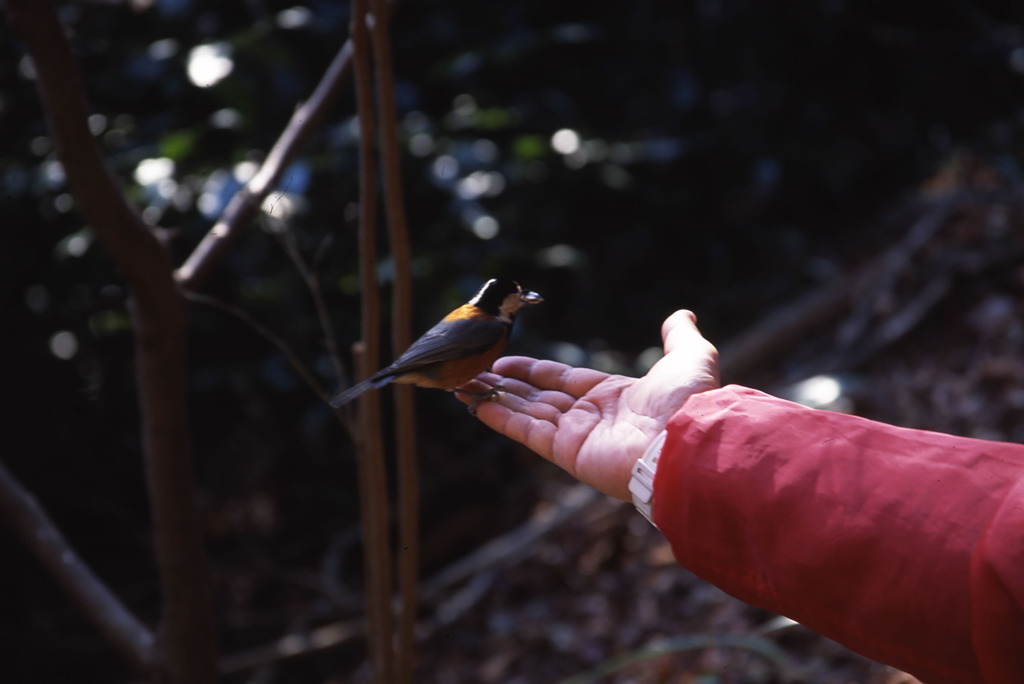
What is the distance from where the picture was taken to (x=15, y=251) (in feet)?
11.2

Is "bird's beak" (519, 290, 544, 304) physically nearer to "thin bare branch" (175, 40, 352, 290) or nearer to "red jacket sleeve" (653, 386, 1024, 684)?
"red jacket sleeve" (653, 386, 1024, 684)

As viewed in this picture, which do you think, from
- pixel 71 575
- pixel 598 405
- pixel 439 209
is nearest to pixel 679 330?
pixel 598 405

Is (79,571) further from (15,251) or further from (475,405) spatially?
(15,251)

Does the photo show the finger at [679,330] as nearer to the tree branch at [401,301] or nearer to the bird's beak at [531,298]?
the bird's beak at [531,298]

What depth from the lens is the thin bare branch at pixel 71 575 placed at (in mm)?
2293

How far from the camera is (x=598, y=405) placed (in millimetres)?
1771

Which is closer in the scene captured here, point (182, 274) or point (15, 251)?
point (182, 274)

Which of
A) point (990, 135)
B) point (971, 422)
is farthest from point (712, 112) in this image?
point (971, 422)

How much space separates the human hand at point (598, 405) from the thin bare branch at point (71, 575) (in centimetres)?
118

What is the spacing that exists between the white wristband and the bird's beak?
0.49 metres

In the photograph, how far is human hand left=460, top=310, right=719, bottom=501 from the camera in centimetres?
156

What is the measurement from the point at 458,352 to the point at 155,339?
0.75 m

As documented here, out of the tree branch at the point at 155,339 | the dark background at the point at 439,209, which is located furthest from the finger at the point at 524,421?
the dark background at the point at 439,209

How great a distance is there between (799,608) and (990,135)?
4.86 m
